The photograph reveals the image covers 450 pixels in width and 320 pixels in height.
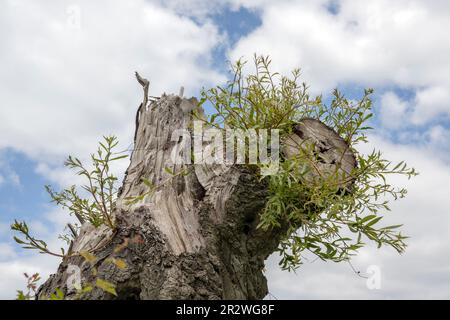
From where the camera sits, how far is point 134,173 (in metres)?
2.99

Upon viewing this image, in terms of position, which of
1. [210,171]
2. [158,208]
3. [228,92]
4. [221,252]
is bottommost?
[221,252]

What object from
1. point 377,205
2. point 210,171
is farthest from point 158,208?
point 377,205

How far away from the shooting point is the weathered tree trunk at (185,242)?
7.66ft

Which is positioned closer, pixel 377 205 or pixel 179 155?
pixel 377 205

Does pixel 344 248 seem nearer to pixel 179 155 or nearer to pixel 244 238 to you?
pixel 244 238

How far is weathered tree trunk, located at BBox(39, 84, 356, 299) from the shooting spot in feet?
7.66

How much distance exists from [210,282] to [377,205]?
3.13 ft

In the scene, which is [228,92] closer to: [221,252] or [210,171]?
[210,171]

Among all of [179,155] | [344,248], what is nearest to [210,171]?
[179,155]

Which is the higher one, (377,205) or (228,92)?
(228,92)

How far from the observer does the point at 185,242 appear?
95.2 inches
